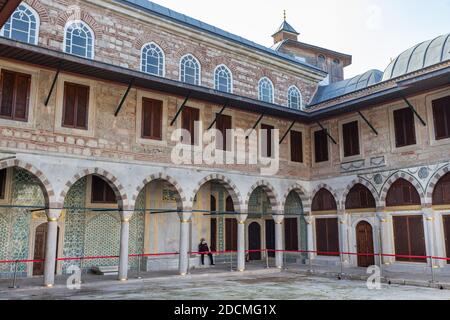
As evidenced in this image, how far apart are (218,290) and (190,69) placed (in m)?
7.63

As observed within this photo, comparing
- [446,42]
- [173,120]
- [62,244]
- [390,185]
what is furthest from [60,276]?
[446,42]

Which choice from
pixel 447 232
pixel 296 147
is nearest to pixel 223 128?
pixel 296 147

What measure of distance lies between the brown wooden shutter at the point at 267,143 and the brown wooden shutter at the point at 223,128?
5.10 feet

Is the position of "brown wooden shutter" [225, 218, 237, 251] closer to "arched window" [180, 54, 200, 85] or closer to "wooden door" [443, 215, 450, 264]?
"arched window" [180, 54, 200, 85]

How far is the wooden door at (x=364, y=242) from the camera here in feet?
48.1

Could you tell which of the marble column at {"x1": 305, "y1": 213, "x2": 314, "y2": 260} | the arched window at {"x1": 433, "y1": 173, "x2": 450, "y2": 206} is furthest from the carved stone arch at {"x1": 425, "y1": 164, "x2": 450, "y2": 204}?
the marble column at {"x1": 305, "y1": 213, "x2": 314, "y2": 260}

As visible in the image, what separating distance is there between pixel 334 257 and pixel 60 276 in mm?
9278

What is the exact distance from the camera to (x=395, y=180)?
13.9 meters

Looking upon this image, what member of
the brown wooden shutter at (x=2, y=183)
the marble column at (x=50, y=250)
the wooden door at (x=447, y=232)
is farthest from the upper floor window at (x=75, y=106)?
the wooden door at (x=447, y=232)

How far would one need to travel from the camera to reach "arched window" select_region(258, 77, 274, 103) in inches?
657

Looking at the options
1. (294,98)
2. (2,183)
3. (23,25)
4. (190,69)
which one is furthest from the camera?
(294,98)

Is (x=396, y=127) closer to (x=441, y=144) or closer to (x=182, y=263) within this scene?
(x=441, y=144)

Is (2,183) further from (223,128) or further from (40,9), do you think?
(223,128)

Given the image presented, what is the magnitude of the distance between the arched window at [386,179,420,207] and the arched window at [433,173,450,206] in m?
0.56
